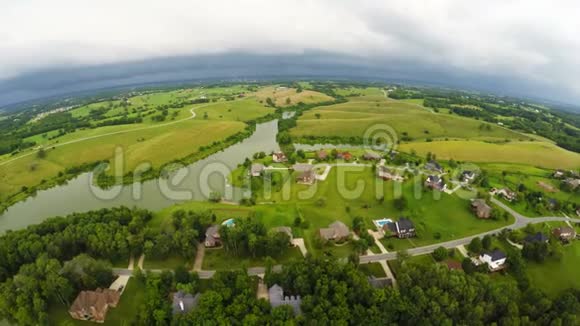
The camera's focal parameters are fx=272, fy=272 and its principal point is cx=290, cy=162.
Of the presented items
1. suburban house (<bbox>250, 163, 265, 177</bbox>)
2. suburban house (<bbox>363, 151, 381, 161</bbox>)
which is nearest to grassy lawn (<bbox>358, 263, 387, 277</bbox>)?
suburban house (<bbox>250, 163, 265, 177</bbox>)

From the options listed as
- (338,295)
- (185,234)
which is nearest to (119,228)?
(185,234)

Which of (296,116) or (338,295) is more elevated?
(296,116)

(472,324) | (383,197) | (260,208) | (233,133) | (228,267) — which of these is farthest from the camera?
(233,133)

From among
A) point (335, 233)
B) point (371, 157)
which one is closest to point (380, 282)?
point (335, 233)

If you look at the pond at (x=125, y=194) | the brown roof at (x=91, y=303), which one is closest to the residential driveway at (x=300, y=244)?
the pond at (x=125, y=194)

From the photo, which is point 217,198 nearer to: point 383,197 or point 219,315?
point 219,315

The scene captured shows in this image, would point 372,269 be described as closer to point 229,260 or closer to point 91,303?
point 229,260
